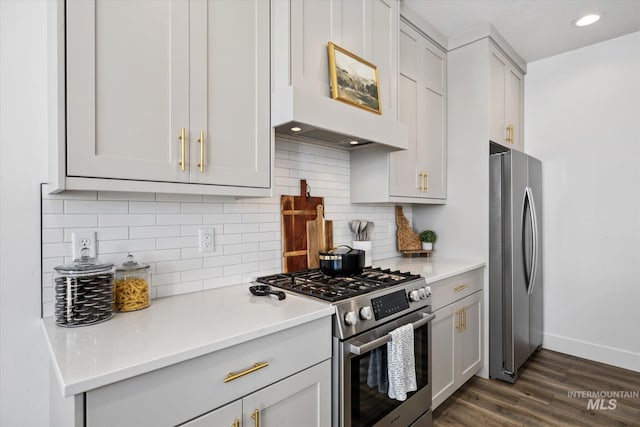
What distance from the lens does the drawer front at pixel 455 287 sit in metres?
2.09

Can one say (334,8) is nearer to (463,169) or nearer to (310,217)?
(310,217)

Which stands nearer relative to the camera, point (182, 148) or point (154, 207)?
point (182, 148)

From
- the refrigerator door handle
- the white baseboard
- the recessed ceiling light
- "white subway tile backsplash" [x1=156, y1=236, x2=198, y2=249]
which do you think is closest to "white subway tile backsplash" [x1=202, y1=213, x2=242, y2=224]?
"white subway tile backsplash" [x1=156, y1=236, x2=198, y2=249]

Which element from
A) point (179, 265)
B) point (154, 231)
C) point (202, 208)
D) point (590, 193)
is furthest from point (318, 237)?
point (590, 193)

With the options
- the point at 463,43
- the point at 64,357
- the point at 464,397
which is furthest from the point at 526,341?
the point at 64,357

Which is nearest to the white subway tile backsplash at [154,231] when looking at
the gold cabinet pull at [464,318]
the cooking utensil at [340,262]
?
the cooking utensil at [340,262]

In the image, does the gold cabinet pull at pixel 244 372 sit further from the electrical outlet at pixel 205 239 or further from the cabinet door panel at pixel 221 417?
the electrical outlet at pixel 205 239

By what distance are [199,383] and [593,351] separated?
349 cm

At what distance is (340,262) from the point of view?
1.84m

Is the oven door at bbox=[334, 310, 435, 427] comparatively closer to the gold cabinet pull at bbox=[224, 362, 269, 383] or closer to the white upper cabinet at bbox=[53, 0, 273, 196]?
the gold cabinet pull at bbox=[224, 362, 269, 383]

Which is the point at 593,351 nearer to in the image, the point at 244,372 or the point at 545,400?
the point at 545,400

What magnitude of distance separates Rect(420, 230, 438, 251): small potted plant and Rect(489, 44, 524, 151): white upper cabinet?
2.93 ft

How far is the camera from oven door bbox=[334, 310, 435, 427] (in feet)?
4.63

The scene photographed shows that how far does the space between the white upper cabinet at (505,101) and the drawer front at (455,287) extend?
110 centimetres
